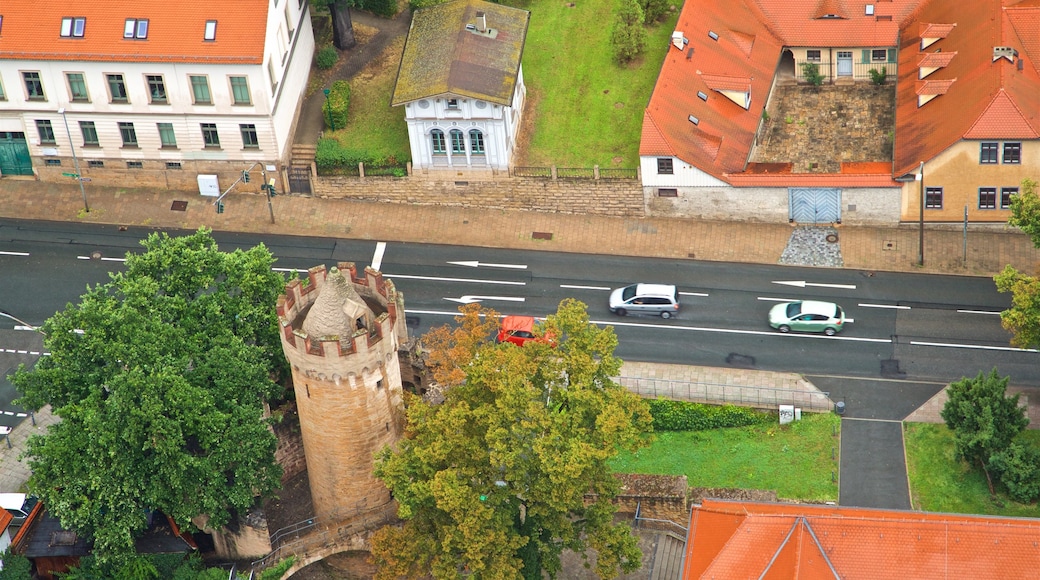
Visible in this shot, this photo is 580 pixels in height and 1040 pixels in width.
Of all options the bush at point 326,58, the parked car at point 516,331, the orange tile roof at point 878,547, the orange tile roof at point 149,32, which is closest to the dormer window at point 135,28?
the orange tile roof at point 149,32

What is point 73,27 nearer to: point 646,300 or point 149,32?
point 149,32

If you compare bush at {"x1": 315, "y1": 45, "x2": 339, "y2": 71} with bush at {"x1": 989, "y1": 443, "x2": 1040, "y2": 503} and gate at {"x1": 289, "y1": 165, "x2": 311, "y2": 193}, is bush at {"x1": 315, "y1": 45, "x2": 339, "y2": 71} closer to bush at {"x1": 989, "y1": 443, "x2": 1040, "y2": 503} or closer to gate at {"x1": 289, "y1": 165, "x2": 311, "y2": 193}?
gate at {"x1": 289, "y1": 165, "x2": 311, "y2": 193}

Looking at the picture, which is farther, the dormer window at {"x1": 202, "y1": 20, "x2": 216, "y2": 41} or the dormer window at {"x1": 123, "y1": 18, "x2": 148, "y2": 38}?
the dormer window at {"x1": 123, "y1": 18, "x2": 148, "y2": 38}

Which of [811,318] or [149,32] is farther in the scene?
[149,32]

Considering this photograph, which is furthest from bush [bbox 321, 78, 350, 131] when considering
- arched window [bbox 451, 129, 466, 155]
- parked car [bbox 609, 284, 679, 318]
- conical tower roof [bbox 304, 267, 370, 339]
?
conical tower roof [bbox 304, 267, 370, 339]

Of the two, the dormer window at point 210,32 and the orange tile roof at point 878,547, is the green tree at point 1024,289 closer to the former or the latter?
the orange tile roof at point 878,547

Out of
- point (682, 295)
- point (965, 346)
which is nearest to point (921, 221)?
point (965, 346)
